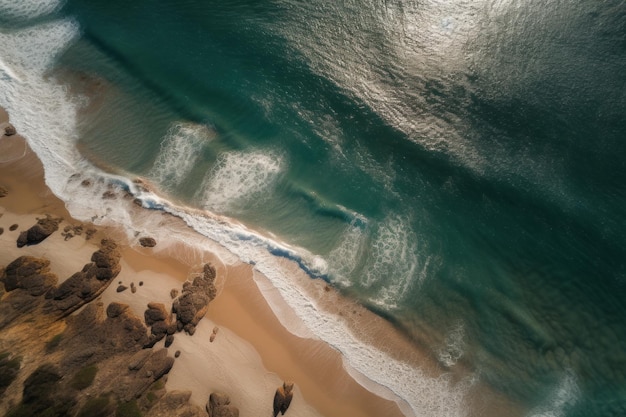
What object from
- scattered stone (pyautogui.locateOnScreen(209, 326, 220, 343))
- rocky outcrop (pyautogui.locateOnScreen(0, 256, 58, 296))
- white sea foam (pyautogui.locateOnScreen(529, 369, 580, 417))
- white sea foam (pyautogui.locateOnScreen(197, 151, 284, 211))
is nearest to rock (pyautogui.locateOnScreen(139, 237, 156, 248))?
white sea foam (pyautogui.locateOnScreen(197, 151, 284, 211))

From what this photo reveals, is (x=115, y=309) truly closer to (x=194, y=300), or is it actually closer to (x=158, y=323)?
(x=158, y=323)

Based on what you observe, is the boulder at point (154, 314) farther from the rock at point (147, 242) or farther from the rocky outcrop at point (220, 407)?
the rocky outcrop at point (220, 407)

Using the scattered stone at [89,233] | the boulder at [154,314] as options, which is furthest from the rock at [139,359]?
the scattered stone at [89,233]

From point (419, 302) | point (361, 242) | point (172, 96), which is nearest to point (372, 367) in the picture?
point (419, 302)

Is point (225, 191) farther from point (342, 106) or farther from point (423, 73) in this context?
point (423, 73)

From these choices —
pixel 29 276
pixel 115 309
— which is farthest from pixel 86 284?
pixel 29 276

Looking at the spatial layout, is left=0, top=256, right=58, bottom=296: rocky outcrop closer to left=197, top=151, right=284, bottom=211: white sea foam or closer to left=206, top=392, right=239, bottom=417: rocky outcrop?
left=197, top=151, right=284, bottom=211: white sea foam
